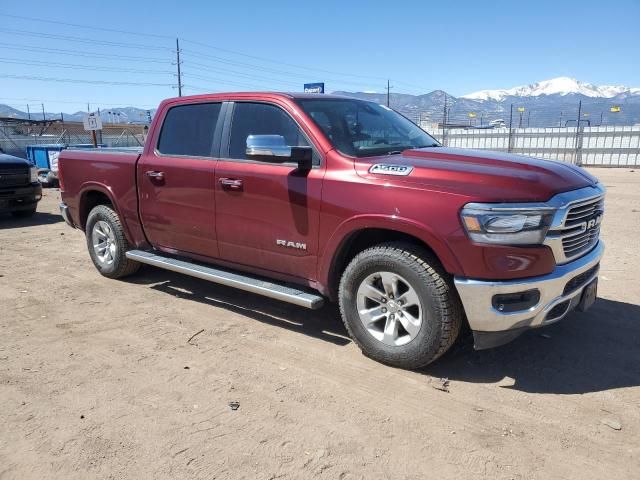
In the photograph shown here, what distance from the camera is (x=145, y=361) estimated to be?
3820mm

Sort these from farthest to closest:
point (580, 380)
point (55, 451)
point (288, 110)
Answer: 1. point (288, 110)
2. point (580, 380)
3. point (55, 451)

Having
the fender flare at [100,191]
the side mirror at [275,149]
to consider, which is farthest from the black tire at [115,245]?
the side mirror at [275,149]

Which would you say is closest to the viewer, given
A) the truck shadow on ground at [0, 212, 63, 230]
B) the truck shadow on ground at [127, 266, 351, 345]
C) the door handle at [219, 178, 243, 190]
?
the door handle at [219, 178, 243, 190]

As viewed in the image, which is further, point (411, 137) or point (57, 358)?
point (411, 137)

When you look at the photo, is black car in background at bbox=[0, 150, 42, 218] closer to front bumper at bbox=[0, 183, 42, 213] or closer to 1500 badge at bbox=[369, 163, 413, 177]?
front bumper at bbox=[0, 183, 42, 213]

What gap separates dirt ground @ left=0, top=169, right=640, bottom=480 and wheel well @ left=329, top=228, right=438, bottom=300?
0.57 m

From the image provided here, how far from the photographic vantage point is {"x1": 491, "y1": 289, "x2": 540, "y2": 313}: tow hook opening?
3145 millimetres

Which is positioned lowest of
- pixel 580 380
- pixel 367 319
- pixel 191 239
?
pixel 580 380

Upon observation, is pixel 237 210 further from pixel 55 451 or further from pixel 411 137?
pixel 55 451

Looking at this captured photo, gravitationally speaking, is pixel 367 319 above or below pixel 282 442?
above

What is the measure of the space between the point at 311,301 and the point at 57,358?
197 cm

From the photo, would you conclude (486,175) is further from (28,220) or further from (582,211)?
(28,220)

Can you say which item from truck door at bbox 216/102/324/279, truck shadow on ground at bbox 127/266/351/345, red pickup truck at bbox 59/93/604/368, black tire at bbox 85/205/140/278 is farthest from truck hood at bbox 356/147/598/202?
black tire at bbox 85/205/140/278

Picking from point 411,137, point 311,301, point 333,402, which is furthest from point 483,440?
point 411,137
